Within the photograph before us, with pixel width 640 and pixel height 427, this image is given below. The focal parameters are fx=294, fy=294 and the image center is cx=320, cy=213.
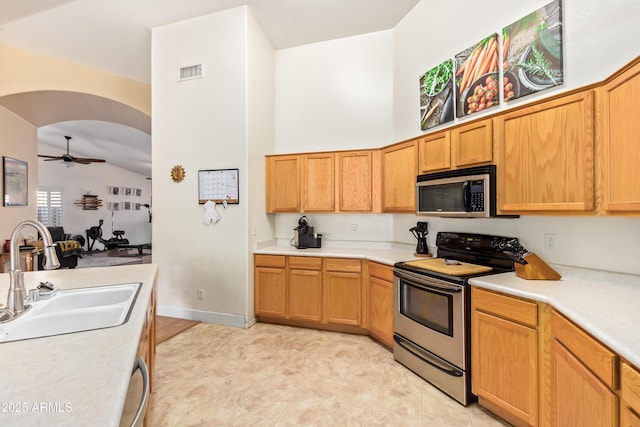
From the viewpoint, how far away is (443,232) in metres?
2.85

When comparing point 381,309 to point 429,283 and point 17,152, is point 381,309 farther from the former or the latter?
point 17,152

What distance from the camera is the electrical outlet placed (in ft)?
7.00

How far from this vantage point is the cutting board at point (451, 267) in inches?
84.3

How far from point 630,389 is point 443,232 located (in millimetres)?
1845

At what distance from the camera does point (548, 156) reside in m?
1.88

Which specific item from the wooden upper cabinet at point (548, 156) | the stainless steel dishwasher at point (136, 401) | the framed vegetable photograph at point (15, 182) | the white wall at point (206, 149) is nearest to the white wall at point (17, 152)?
the framed vegetable photograph at point (15, 182)

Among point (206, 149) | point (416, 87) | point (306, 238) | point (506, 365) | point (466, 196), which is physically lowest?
point (506, 365)

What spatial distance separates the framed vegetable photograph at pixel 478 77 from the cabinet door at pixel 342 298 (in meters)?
1.96

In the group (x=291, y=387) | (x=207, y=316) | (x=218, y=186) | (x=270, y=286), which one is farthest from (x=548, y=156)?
(x=207, y=316)

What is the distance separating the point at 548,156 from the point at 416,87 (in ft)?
5.91

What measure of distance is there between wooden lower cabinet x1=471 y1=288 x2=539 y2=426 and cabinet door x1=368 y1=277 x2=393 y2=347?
0.85 metres

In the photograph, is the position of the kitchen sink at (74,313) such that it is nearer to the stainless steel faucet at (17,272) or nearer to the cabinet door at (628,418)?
the stainless steel faucet at (17,272)

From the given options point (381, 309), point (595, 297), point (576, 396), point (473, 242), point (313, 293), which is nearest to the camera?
point (576, 396)

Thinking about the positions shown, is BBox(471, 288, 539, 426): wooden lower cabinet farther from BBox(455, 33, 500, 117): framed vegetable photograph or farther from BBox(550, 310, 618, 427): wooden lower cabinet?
BBox(455, 33, 500, 117): framed vegetable photograph
